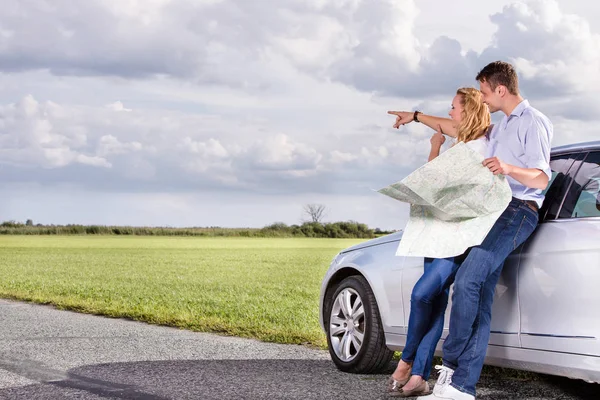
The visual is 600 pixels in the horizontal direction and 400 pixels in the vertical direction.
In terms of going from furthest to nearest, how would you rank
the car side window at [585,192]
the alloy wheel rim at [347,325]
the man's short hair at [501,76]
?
the alloy wheel rim at [347,325]
the man's short hair at [501,76]
the car side window at [585,192]

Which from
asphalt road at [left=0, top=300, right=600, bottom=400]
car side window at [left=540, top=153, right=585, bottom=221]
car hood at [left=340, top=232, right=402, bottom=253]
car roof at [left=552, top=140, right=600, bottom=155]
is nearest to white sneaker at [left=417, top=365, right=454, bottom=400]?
asphalt road at [left=0, top=300, right=600, bottom=400]

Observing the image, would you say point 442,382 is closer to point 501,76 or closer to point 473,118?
point 473,118

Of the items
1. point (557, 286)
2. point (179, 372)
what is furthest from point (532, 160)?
point (179, 372)

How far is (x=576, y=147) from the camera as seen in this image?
5.21 m


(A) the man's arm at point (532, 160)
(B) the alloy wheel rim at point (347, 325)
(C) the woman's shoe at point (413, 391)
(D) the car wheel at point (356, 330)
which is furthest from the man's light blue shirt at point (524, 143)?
(B) the alloy wheel rim at point (347, 325)

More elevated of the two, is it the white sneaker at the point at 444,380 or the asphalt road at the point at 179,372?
the white sneaker at the point at 444,380

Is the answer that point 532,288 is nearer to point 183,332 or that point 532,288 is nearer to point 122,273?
point 183,332

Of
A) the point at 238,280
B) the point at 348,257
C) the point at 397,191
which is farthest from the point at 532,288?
the point at 238,280

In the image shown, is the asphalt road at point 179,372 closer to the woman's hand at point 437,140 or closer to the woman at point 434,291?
the woman at point 434,291

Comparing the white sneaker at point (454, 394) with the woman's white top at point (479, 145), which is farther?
the woman's white top at point (479, 145)

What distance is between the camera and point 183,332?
31.5 feet

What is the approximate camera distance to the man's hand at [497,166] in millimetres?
4777

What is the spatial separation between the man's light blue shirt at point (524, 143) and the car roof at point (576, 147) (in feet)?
0.87

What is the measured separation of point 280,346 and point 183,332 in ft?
5.39
